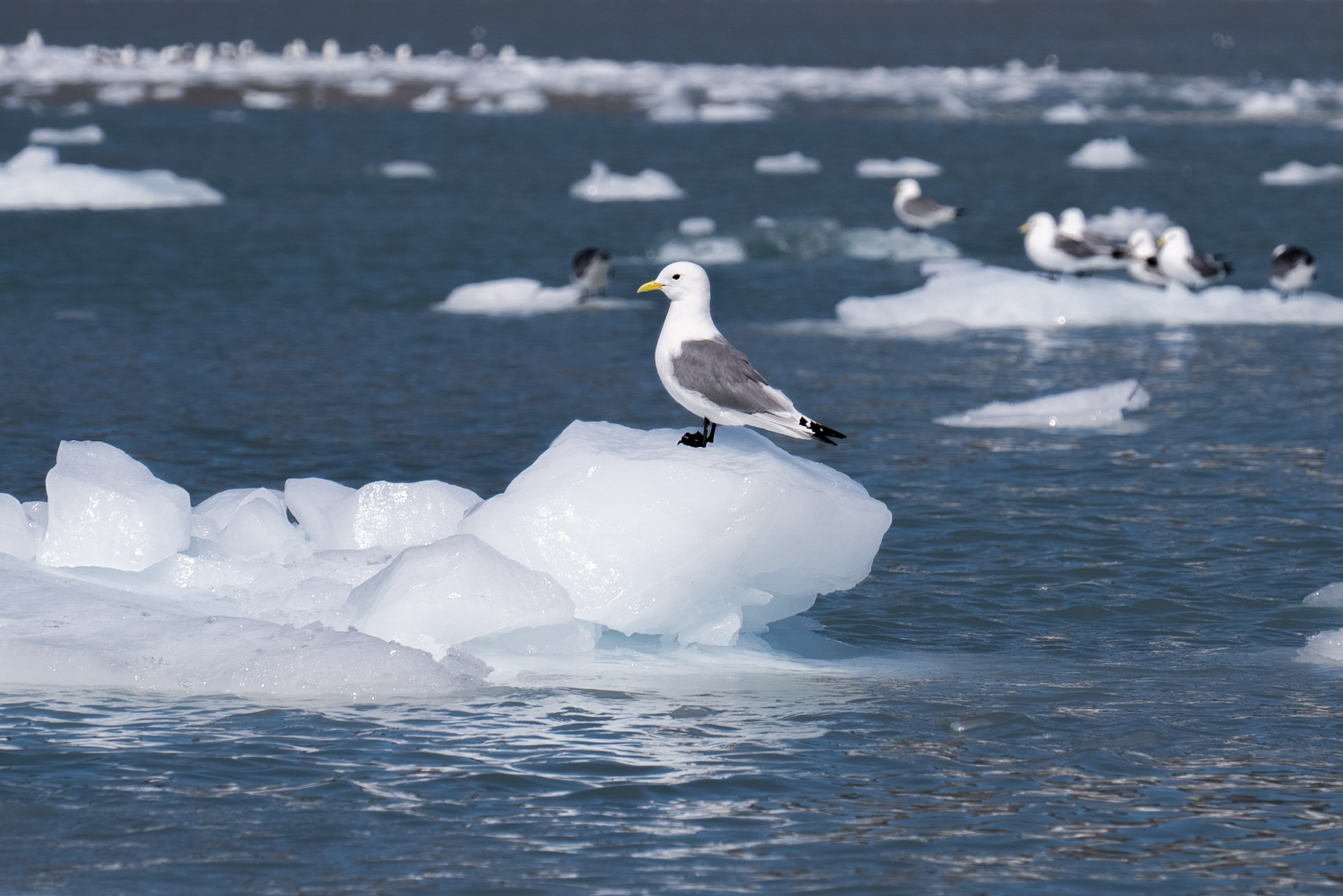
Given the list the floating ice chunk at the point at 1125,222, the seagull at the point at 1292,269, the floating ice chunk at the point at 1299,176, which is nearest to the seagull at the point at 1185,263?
the seagull at the point at 1292,269

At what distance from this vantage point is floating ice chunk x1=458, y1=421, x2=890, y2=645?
8.30 meters

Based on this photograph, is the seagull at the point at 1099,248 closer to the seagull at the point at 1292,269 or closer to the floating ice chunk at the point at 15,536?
the seagull at the point at 1292,269

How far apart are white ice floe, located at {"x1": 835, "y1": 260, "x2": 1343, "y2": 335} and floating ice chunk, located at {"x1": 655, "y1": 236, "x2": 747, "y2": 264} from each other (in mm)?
4728

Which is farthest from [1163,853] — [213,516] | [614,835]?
[213,516]

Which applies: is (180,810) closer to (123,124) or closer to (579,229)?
(579,229)

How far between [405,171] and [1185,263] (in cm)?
1884

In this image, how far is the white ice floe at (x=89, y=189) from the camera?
97.6 feet

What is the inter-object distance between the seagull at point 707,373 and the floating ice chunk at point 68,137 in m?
37.2

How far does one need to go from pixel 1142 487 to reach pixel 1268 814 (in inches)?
248

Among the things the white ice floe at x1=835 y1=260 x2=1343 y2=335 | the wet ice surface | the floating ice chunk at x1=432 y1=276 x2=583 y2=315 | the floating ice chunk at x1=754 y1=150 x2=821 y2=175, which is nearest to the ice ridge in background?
the floating ice chunk at x1=754 y1=150 x2=821 y2=175

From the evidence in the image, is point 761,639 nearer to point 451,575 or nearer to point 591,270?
point 451,575

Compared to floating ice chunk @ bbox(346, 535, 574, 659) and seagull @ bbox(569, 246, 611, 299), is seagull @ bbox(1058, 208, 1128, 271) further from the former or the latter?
floating ice chunk @ bbox(346, 535, 574, 659)

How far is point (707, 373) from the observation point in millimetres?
8164

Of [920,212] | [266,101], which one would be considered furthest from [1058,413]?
[266,101]
